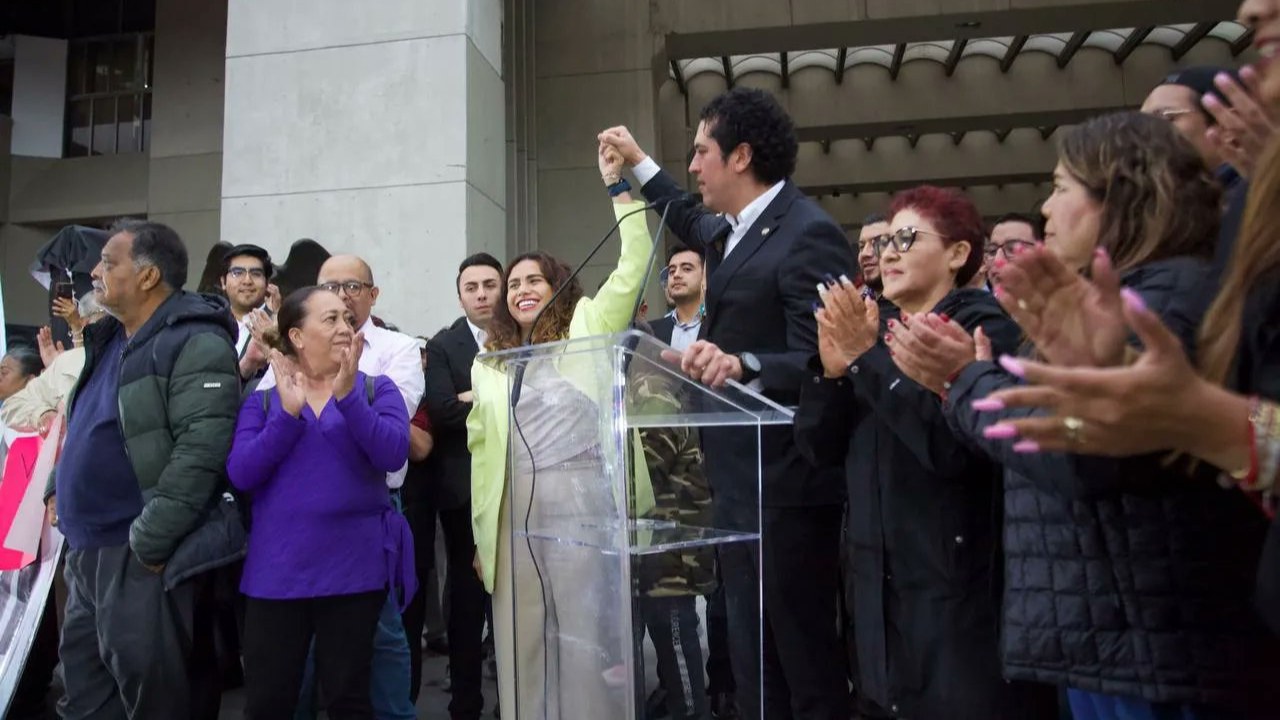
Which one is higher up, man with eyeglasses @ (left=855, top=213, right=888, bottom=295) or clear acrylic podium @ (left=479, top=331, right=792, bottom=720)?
man with eyeglasses @ (left=855, top=213, right=888, bottom=295)

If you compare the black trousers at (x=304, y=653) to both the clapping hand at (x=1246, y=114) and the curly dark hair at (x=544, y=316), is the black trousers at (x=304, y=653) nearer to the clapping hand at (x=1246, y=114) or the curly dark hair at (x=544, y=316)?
the curly dark hair at (x=544, y=316)

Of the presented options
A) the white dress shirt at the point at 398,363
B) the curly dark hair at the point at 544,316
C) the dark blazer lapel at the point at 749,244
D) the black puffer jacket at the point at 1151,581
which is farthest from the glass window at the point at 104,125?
the black puffer jacket at the point at 1151,581

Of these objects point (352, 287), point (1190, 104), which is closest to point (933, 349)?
point (1190, 104)

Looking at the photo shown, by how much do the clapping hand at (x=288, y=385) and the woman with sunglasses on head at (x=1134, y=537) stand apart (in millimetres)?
1892

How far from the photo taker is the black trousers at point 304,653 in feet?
8.30

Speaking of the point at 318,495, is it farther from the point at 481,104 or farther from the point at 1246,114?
the point at 481,104

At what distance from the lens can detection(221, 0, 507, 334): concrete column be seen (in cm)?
470

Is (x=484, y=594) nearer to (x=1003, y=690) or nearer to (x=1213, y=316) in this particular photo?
(x=1003, y=690)

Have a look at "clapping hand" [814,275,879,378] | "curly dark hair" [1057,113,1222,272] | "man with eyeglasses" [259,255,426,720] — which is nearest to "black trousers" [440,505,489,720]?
"man with eyeglasses" [259,255,426,720]

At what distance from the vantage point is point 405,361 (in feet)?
11.1

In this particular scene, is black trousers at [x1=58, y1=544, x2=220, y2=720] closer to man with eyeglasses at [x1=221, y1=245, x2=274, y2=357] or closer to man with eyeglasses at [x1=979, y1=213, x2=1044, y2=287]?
man with eyeglasses at [x1=221, y1=245, x2=274, y2=357]

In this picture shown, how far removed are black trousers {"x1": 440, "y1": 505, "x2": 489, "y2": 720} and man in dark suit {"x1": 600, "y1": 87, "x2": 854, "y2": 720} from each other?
1.45m

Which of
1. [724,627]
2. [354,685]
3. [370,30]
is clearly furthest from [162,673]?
[370,30]

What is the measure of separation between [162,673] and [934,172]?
14.0 m
